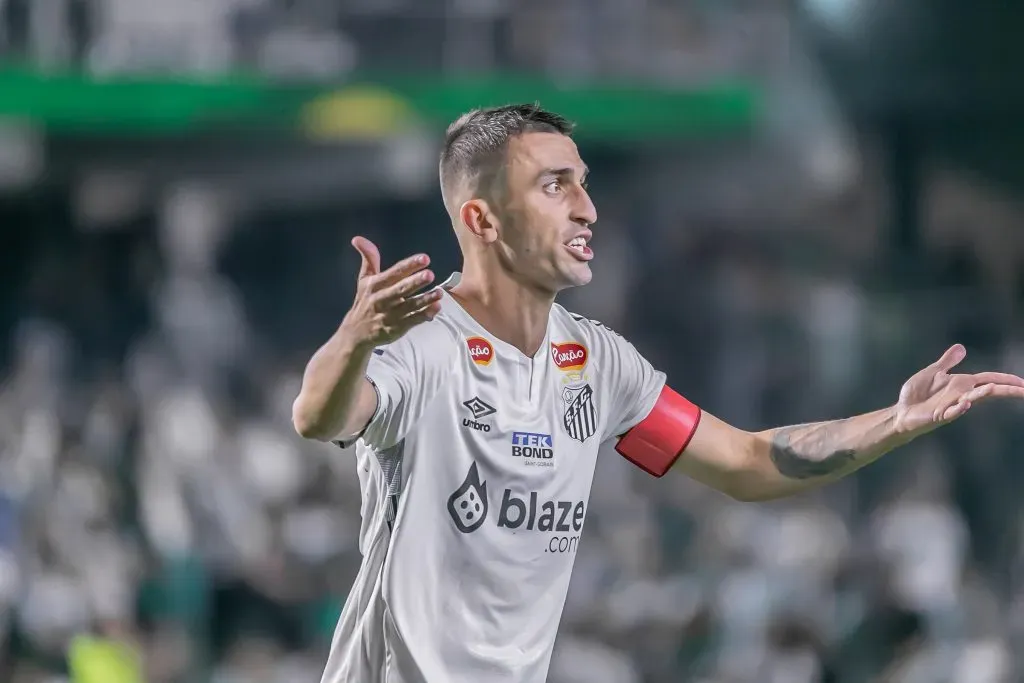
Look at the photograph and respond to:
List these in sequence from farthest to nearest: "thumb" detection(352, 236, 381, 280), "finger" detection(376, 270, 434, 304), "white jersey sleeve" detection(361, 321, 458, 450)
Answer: "white jersey sleeve" detection(361, 321, 458, 450)
"thumb" detection(352, 236, 381, 280)
"finger" detection(376, 270, 434, 304)

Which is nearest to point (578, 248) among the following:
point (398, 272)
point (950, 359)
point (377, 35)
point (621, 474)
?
point (398, 272)

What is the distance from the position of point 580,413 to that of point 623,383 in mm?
243

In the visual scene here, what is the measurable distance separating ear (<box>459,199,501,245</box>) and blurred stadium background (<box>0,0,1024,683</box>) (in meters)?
5.80

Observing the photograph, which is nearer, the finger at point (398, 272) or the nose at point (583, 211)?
the finger at point (398, 272)

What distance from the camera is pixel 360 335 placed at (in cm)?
321

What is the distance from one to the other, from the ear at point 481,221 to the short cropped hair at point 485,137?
5cm

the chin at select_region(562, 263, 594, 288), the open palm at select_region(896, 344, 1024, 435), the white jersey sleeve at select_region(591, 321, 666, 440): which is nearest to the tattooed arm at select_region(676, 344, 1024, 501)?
the open palm at select_region(896, 344, 1024, 435)

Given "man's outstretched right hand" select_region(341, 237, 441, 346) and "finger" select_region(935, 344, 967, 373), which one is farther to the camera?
"finger" select_region(935, 344, 967, 373)

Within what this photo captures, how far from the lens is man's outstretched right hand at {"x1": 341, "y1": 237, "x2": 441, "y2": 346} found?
→ 3.17 meters

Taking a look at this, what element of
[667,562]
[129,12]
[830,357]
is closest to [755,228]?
[830,357]

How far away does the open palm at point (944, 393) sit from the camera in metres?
3.92

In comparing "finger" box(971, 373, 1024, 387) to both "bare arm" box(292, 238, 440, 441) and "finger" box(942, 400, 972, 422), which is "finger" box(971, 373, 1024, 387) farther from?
"bare arm" box(292, 238, 440, 441)

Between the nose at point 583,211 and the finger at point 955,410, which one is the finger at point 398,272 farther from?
the finger at point 955,410

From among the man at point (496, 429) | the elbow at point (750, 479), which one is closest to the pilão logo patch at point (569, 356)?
the man at point (496, 429)
